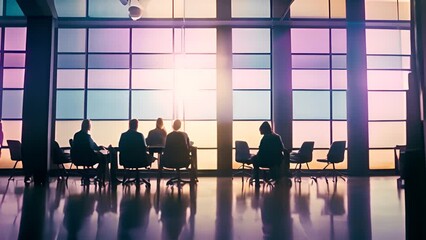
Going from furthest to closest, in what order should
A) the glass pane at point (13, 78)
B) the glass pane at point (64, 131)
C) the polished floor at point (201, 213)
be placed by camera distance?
the glass pane at point (13, 78)
the glass pane at point (64, 131)
the polished floor at point (201, 213)

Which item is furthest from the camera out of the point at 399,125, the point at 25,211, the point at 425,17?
the point at 399,125

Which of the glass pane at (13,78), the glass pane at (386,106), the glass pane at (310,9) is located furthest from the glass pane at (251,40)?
the glass pane at (13,78)

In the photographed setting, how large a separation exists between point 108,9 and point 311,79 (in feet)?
18.0

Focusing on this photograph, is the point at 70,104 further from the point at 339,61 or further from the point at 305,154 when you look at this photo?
the point at 339,61

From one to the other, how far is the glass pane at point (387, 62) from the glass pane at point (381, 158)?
2.19 metres

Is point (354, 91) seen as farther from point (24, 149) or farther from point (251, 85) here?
point (24, 149)

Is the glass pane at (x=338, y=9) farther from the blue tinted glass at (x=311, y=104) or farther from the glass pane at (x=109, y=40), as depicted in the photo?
the glass pane at (x=109, y=40)

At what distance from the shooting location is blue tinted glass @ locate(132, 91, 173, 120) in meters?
8.27

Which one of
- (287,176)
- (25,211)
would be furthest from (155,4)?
(25,211)

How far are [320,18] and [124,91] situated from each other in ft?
17.5

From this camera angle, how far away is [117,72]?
8.30 metres

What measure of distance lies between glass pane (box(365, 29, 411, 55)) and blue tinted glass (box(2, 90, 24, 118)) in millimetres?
8960

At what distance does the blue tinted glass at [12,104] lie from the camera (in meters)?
8.14

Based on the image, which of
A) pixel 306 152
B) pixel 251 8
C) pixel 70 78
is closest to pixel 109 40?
pixel 70 78
